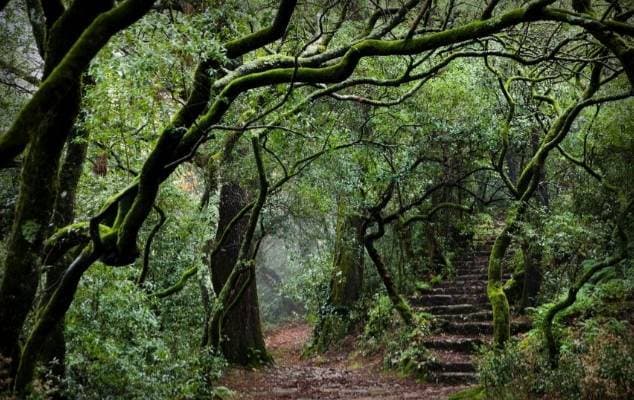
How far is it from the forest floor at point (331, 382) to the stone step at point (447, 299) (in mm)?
1921

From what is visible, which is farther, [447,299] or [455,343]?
[447,299]

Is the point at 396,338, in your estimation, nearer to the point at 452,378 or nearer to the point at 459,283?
the point at 452,378

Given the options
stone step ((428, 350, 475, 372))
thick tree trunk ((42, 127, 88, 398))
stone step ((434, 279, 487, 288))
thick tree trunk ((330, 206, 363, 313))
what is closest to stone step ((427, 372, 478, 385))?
stone step ((428, 350, 475, 372))

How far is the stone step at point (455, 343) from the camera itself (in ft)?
38.8

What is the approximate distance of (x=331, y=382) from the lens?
468 inches

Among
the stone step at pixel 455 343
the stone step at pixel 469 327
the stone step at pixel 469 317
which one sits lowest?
the stone step at pixel 455 343

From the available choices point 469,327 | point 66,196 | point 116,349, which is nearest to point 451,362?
point 469,327

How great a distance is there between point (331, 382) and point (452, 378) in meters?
2.59

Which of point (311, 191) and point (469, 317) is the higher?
point (311, 191)

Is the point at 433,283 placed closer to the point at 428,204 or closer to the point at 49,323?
the point at 428,204

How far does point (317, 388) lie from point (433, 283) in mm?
5917

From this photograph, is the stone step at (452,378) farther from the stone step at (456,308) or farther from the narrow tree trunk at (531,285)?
the stone step at (456,308)

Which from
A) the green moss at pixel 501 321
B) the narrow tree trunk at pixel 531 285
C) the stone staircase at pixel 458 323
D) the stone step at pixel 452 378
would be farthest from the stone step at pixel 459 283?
the green moss at pixel 501 321

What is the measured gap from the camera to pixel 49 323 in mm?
5539
